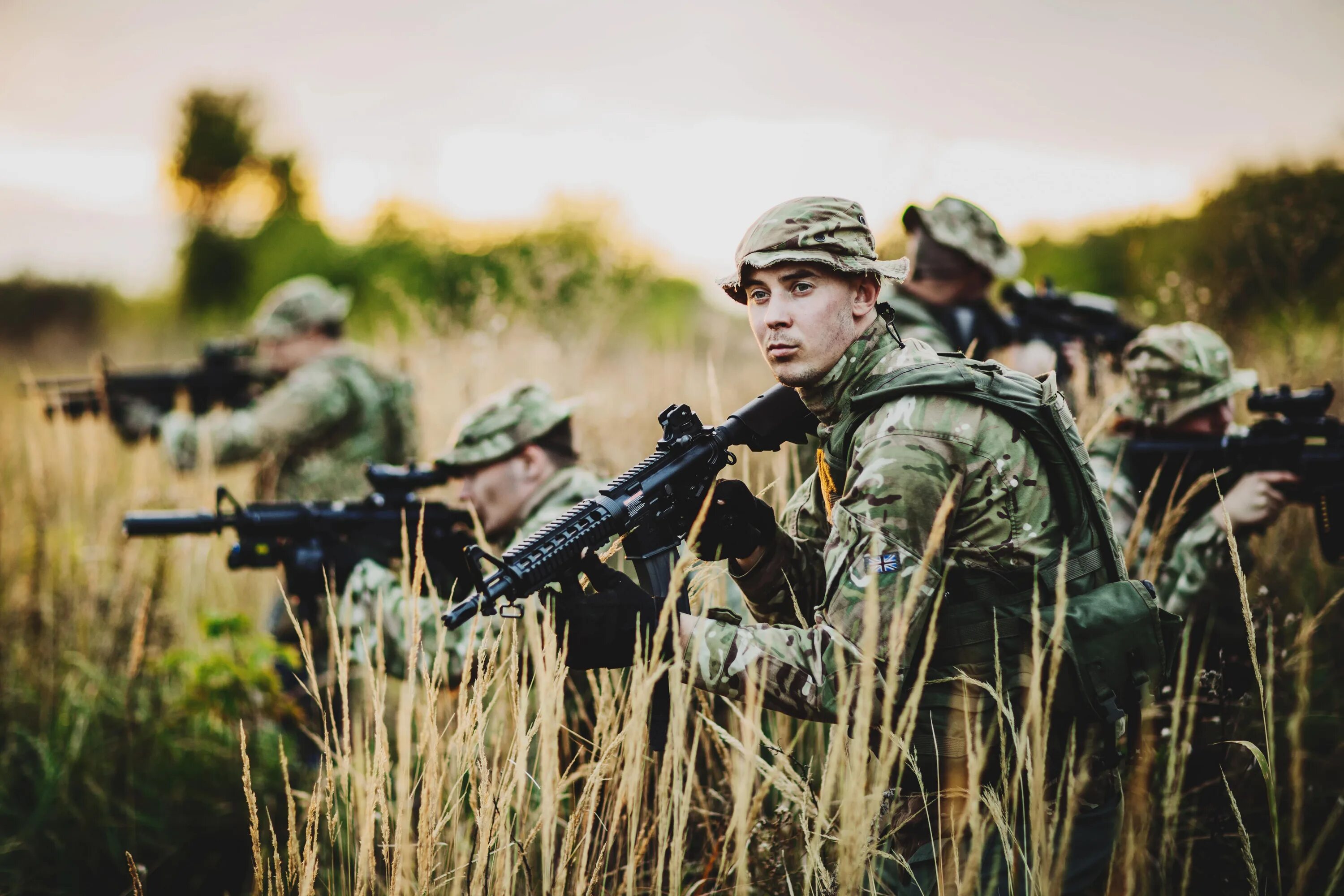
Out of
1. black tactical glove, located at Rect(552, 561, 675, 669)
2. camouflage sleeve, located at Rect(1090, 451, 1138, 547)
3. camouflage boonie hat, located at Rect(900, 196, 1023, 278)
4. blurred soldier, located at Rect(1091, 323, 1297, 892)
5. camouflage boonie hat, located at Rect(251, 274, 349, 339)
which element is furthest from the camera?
camouflage boonie hat, located at Rect(251, 274, 349, 339)

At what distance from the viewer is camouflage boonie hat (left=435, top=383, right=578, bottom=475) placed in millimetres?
2818

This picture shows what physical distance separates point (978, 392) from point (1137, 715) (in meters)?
0.79

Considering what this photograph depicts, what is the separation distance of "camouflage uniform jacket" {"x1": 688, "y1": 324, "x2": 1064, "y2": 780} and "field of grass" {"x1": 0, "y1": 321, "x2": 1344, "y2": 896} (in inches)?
3.3

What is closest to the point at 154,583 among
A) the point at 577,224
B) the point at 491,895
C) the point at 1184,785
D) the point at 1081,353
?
the point at 491,895

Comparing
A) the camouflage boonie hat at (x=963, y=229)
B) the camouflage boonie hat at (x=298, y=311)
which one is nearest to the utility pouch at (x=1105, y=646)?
the camouflage boonie hat at (x=963, y=229)

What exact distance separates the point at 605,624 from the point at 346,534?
71.1 inches

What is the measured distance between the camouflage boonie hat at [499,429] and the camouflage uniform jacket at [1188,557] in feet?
5.96

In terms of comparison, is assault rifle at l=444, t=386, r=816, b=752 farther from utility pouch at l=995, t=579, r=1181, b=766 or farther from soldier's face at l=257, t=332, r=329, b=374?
soldier's face at l=257, t=332, r=329, b=374

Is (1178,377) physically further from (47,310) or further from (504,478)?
(47,310)

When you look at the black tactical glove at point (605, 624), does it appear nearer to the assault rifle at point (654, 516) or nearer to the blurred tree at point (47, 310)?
the assault rifle at point (654, 516)

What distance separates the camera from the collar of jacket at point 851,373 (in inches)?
69.7

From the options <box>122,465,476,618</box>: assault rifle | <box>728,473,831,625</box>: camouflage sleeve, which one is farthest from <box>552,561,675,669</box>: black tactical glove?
<box>122,465,476,618</box>: assault rifle

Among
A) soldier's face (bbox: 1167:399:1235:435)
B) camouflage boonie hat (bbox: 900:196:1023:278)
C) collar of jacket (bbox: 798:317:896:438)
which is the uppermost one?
camouflage boonie hat (bbox: 900:196:1023:278)

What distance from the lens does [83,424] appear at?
5.78m
